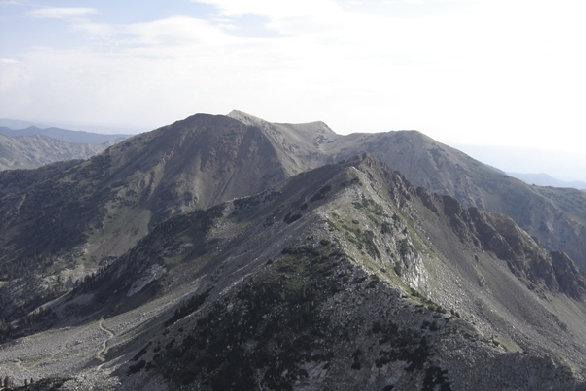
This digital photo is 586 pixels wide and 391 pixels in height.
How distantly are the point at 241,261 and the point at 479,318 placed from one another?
77.1m

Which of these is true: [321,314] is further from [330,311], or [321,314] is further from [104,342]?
[104,342]

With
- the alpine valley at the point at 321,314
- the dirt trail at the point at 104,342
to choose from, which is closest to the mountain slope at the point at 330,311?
the alpine valley at the point at 321,314

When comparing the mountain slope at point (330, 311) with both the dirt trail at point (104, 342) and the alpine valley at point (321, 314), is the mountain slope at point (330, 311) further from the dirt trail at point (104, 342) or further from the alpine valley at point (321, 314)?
the dirt trail at point (104, 342)

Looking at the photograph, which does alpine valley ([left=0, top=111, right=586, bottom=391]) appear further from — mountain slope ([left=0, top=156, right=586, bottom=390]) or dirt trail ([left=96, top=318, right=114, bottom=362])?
dirt trail ([left=96, top=318, right=114, bottom=362])

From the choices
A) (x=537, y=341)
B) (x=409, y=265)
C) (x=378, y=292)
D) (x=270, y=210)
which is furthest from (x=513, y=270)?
(x=378, y=292)

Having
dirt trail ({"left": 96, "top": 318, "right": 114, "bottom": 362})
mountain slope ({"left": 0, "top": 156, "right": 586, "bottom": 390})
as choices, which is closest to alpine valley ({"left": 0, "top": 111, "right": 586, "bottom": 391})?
mountain slope ({"left": 0, "top": 156, "right": 586, "bottom": 390})

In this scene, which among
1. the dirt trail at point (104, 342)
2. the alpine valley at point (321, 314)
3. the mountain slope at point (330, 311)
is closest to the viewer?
the mountain slope at point (330, 311)

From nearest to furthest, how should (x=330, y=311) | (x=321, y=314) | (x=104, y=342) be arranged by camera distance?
1. (x=321, y=314)
2. (x=330, y=311)
3. (x=104, y=342)

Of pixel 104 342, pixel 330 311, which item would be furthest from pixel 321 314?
pixel 104 342

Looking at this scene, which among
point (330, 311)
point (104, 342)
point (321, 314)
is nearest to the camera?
point (321, 314)

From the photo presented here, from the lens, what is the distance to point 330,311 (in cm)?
7469

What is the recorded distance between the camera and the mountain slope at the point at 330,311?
61219mm

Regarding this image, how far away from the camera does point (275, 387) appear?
64.6 metres

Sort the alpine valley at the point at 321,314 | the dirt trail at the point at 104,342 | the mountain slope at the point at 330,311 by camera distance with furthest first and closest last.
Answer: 1. the dirt trail at the point at 104,342
2. the alpine valley at the point at 321,314
3. the mountain slope at the point at 330,311
